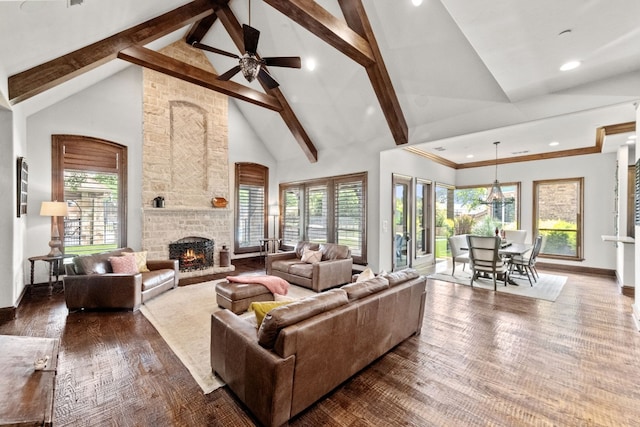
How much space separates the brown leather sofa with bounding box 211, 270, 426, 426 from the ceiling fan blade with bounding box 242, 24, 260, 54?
3.09 m

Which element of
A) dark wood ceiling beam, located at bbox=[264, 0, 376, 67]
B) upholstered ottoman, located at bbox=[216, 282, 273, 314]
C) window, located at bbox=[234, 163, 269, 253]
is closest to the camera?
dark wood ceiling beam, located at bbox=[264, 0, 376, 67]

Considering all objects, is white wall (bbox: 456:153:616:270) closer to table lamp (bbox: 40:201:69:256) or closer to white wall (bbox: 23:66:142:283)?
white wall (bbox: 23:66:142:283)

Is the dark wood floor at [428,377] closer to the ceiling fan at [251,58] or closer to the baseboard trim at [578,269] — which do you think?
the baseboard trim at [578,269]

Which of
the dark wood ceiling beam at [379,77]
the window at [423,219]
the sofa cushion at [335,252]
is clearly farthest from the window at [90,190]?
the window at [423,219]

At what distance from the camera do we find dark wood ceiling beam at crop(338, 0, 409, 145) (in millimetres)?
4066

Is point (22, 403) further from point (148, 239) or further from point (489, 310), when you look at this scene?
point (148, 239)

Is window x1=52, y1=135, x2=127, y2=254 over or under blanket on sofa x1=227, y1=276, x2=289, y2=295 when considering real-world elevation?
over

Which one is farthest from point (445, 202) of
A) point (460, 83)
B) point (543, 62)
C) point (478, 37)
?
point (478, 37)

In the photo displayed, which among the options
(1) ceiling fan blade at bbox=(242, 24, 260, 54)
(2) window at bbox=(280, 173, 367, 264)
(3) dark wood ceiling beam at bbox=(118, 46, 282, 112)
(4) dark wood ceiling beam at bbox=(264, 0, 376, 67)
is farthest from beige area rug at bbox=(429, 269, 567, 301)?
(3) dark wood ceiling beam at bbox=(118, 46, 282, 112)

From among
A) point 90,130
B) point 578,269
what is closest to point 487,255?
point 578,269

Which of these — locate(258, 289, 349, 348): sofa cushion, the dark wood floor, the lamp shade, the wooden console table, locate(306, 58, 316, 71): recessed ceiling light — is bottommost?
the dark wood floor

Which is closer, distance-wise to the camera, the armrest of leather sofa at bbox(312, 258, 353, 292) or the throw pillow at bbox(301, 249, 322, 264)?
the armrest of leather sofa at bbox(312, 258, 353, 292)

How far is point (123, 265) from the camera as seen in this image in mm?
4262

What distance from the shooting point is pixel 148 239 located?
602 cm
